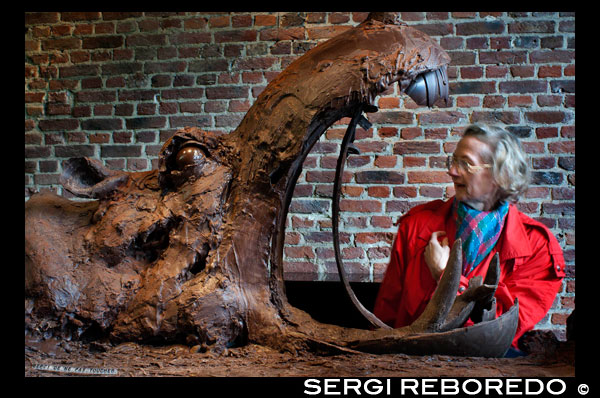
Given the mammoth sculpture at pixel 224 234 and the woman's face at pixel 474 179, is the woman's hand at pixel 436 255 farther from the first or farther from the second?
the mammoth sculpture at pixel 224 234

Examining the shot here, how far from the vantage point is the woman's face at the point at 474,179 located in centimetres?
151

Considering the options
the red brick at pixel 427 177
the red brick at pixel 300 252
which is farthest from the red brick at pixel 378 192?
the red brick at pixel 300 252

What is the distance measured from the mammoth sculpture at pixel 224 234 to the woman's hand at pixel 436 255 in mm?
259

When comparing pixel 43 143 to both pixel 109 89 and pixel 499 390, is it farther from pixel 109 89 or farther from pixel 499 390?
pixel 499 390

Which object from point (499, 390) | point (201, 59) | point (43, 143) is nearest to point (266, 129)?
point (499, 390)

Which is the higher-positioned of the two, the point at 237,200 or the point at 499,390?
the point at 237,200

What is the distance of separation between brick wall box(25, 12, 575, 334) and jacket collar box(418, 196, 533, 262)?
96 centimetres

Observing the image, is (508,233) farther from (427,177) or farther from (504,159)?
(427,177)

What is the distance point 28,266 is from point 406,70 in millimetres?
1068

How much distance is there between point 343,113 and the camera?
4.39 ft

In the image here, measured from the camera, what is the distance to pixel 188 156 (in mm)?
1369

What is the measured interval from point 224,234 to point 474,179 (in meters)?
0.75

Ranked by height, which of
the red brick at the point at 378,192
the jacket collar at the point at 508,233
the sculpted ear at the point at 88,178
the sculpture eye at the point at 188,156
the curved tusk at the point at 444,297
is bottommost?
the curved tusk at the point at 444,297

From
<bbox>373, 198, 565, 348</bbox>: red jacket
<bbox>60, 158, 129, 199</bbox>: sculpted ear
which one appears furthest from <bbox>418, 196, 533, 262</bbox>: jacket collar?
<bbox>60, 158, 129, 199</bbox>: sculpted ear
